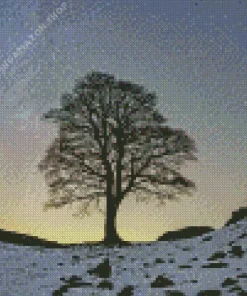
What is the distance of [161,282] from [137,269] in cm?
277

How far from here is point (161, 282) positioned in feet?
50.3

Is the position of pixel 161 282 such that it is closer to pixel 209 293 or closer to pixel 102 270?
pixel 209 293

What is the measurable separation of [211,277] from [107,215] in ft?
52.3

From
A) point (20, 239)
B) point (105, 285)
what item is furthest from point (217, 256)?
point (20, 239)

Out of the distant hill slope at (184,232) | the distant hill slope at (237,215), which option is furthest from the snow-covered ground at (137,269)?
the distant hill slope at (184,232)

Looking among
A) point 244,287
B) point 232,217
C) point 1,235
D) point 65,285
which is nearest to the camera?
point 244,287

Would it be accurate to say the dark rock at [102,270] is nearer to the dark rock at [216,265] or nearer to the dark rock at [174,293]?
the dark rock at [216,265]

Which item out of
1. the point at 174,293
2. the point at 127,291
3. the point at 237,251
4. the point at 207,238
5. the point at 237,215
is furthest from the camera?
the point at 237,215

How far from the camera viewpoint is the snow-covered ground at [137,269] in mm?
14578

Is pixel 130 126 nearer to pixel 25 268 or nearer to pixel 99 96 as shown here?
pixel 99 96

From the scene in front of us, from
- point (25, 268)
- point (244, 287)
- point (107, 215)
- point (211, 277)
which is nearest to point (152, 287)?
point (211, 277)

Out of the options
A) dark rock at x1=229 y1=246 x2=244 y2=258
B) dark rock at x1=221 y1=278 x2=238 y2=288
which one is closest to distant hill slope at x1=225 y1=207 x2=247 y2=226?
dark rock at x1=229 y1=246 x2=244 y2=258

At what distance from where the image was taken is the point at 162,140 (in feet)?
99.5

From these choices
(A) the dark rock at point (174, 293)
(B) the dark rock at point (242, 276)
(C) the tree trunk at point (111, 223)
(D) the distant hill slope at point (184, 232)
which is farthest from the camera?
(D) the distant hill slope at point (184, 232)
